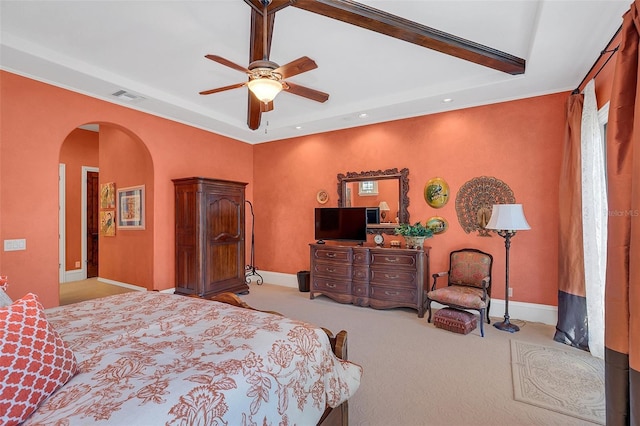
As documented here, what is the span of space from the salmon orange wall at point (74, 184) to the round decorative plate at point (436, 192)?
7.01 m

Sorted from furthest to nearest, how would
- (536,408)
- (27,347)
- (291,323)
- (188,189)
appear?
(188,189), (536,408), (291,323), (27,347)

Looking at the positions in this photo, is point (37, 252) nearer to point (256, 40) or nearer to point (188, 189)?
point (188, 189)

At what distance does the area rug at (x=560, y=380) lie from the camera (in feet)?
7.29

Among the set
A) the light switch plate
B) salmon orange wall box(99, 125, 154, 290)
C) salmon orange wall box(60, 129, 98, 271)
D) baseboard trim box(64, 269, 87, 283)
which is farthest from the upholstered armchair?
salmon orange wall box(60, 129, 98, 271)

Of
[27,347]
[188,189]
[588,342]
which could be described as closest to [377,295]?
[588,342]

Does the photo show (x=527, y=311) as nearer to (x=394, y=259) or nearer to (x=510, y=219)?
(x=510, y=219)

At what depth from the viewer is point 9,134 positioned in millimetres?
3402

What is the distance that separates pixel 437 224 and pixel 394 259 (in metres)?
0.87

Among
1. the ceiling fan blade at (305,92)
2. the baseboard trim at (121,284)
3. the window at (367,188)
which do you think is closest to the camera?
the ceiling fan blade at (305,92)

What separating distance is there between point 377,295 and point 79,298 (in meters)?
4.82

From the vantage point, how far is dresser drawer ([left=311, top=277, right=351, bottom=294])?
4.82 metres

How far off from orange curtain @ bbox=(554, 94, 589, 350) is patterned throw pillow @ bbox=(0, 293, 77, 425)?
4196 mm

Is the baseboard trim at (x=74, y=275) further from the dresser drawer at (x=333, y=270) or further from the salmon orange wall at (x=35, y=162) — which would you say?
the dresser drawer at (x=333, y=270)

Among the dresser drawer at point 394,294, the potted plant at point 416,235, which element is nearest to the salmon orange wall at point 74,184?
the dresser drawer at point 394,294
